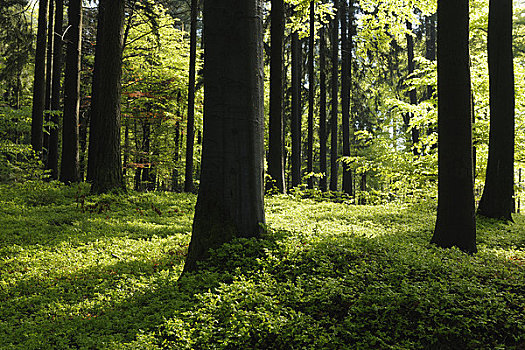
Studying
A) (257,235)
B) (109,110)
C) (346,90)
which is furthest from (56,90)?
(346,90)

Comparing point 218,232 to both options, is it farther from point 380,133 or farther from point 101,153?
point 380,133

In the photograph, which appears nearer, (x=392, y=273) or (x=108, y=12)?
(x=392, y=273)

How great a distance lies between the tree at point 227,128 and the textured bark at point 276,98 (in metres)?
8.03

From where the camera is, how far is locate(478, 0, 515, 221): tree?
9.82 metres

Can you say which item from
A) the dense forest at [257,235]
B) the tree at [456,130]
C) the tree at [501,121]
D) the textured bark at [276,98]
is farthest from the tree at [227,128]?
the textured bark at [276,98]

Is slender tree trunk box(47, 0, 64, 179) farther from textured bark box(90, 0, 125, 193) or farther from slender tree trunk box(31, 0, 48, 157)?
textured bark box(90, 0, 125, 193)

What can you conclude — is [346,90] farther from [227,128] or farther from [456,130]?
[227,128]

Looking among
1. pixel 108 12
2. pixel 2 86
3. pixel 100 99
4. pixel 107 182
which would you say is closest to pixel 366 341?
pixel 107 182

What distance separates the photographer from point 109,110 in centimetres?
1104

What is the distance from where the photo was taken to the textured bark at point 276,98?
13.4 metres

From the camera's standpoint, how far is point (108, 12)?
11.1 metres

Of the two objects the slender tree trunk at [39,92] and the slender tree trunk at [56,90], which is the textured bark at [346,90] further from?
the slender tree trunk at [39,92]

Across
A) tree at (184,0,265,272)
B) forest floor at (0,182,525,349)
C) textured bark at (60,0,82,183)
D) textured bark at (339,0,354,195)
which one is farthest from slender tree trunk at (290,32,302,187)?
tree at (184,0,265,272)

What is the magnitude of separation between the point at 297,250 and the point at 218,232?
1.13 metres
